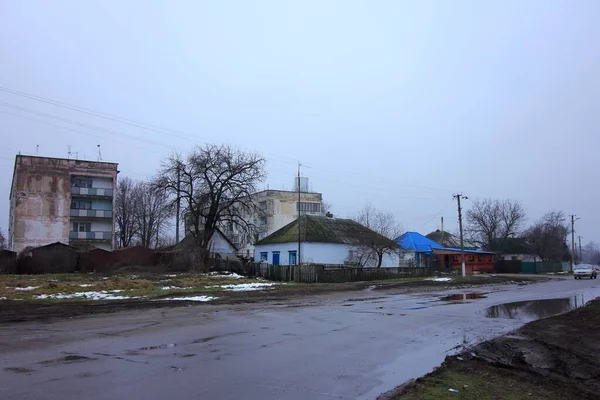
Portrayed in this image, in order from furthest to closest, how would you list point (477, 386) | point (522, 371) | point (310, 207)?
point (310, 207), point (522, 371), point (477, 386)

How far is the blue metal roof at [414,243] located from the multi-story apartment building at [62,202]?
38874 mm

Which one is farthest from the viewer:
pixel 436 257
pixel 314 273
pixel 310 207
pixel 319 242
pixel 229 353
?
pixel 310 207

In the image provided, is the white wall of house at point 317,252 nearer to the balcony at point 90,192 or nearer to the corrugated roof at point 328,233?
the corrugated roof at point 328,233

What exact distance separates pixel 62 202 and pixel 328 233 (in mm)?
36677

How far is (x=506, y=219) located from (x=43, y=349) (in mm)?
88577

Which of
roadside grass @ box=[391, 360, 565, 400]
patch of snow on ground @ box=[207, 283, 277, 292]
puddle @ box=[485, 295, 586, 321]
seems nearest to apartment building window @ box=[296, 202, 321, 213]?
patch of snow on ground @ box=[207, 283, 277, 292]

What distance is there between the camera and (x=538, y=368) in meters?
7.93

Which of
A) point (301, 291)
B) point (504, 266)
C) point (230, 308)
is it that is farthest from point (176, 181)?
point (504, 266)

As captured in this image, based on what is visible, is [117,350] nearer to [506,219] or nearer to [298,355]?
[298,355]

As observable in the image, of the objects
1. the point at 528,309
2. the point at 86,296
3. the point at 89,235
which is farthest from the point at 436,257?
the point at 86,296

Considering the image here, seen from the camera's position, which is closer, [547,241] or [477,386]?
[477,386]

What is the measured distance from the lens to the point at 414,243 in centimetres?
6222

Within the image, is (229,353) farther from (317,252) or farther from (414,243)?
(414,243)

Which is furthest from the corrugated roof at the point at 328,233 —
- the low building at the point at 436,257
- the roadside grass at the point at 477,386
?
the roadside grass at the point at 477,386
